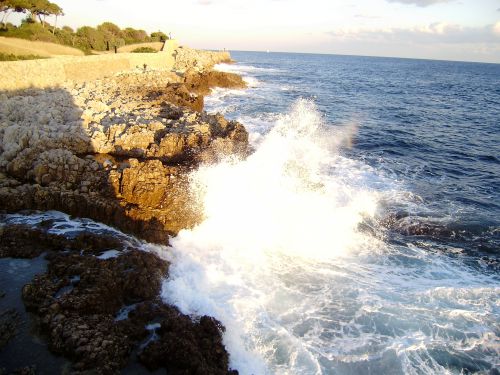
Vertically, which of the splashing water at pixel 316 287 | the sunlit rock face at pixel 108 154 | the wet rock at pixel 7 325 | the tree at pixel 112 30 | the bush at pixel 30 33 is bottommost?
the splashing water at pixel 316 287

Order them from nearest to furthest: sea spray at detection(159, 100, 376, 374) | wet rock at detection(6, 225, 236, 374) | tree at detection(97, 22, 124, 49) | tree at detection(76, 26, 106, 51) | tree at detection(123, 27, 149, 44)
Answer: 1. wet rock at detection(6, 225, 236, 374)
2. sea spray at detection(159, 100, 376, 374)
3. tree at detection(76, 26, 106, 51)
4. tree at detection(97, 22, 124, 49)
5. tree at detection(123, 27, 149, 44)

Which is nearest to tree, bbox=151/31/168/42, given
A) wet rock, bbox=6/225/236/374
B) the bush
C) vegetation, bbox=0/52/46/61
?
the bush

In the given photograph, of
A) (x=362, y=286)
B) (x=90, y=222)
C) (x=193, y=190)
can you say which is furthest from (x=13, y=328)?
(x=362, y=286)

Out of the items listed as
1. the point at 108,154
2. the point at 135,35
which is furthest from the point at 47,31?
the point at 108,154

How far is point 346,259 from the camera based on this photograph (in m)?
8.65

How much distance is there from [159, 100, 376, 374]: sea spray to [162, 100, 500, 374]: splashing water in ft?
0.09

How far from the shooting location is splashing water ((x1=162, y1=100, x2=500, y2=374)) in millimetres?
5922

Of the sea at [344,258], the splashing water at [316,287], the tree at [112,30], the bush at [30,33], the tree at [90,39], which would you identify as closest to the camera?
the splashing water at [316,287]

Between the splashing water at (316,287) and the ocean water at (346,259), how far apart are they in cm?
2

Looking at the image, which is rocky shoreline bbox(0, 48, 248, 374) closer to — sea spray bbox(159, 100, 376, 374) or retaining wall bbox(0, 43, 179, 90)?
sea spray bbox(159, 100, 376, 374)

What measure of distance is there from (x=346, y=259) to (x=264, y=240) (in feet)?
6.91

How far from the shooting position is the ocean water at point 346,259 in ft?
19.8

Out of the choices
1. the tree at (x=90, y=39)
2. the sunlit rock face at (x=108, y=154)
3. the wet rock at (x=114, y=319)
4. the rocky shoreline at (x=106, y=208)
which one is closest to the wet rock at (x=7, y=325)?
the rocky shoreline at (x=106, y=208)

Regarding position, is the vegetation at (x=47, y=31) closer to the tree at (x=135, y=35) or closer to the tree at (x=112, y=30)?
the tree at (x=112, y=30)
